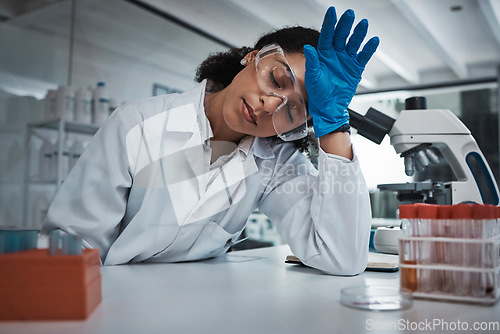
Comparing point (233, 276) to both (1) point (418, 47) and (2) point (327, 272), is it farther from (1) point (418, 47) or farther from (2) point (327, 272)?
(1) point (418, 47)

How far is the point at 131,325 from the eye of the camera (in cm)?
48

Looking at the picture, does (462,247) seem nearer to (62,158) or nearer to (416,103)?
(416,103)

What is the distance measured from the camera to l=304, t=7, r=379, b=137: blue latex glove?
3.37ft

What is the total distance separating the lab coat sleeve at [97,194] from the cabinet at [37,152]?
1670 mm

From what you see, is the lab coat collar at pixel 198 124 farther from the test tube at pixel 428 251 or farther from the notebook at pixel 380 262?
the test tube at pixel 428 251

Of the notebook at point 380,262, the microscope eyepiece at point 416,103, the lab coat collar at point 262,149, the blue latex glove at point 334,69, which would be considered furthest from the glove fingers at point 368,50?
the notebook at point 380,262

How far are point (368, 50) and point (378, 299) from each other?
0.72 meters

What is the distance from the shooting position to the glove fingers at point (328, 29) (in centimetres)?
99

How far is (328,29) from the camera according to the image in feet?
3.37

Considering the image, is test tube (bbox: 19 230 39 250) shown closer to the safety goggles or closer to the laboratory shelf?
the safety goggles

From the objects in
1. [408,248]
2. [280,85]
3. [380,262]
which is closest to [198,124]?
[280,85]

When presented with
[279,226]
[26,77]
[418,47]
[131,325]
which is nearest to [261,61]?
[279,226]

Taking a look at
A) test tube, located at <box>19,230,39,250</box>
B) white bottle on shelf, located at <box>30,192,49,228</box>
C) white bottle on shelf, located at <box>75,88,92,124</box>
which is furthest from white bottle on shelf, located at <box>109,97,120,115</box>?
test tube, located at <box>19,230,39,250</box>

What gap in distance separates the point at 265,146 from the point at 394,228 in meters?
0.48
